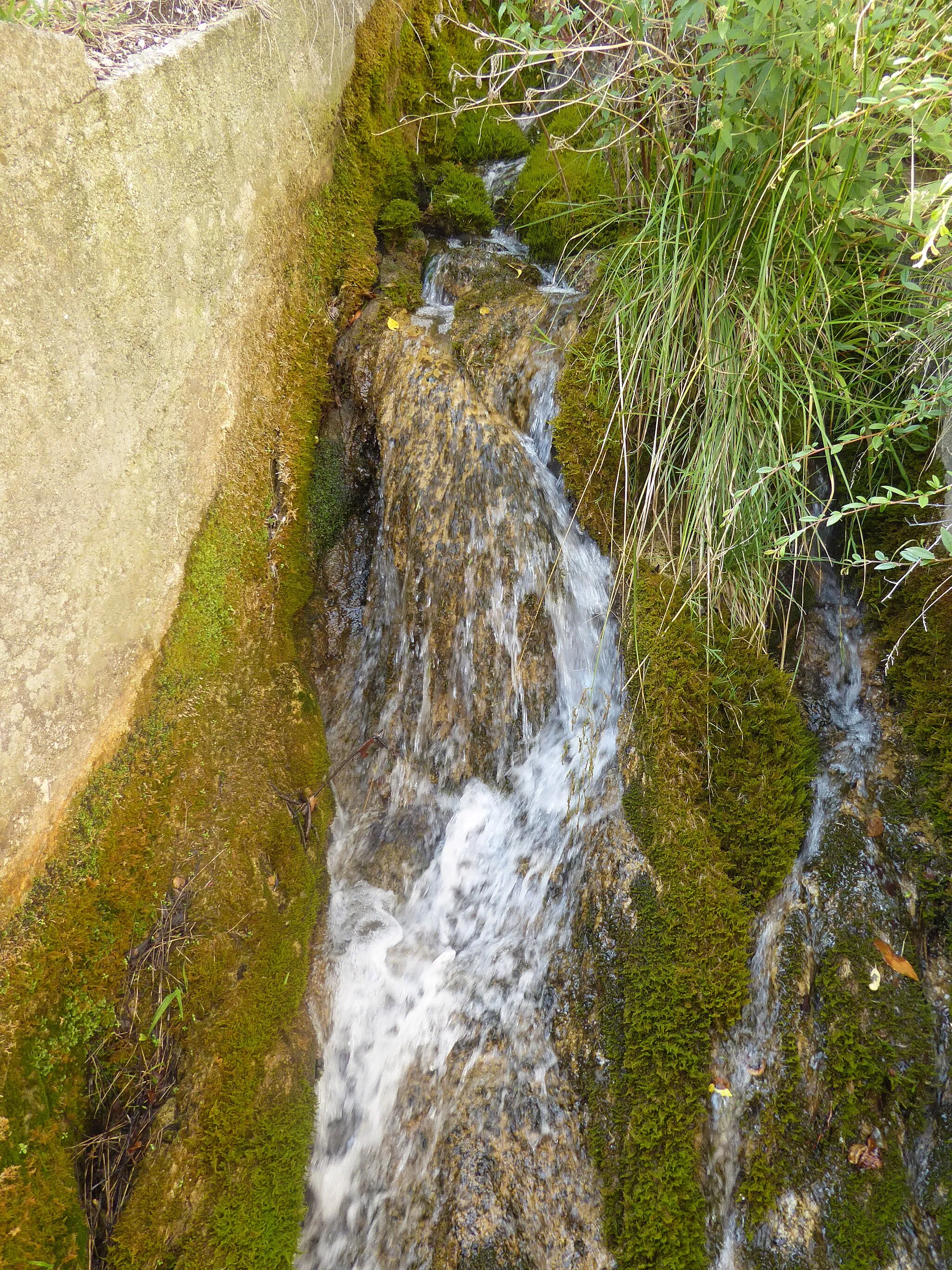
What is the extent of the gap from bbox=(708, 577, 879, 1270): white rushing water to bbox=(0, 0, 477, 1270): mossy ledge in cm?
136

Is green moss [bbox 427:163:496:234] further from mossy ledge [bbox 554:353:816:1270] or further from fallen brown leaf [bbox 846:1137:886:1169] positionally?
fallen brown leaf [bbox 846:1137:886:1169]

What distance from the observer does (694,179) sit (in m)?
2.37

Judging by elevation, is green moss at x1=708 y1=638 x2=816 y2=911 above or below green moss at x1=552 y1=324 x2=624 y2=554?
below

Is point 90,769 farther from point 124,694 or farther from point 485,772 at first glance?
point 485,772

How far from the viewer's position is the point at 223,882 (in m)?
2.54

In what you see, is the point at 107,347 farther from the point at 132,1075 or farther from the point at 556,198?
the point at 556,198

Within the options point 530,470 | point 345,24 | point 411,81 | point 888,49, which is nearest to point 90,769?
point 530,470

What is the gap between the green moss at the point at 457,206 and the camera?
3865mm

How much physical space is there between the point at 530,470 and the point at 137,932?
216cm

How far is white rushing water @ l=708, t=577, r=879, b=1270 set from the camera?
1.91 meters

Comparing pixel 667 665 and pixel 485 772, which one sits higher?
pixel 667 665

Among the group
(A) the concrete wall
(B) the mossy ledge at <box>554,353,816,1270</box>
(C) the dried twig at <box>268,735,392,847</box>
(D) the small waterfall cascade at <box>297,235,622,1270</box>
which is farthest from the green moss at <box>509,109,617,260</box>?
(C) the dried twig at <box>268,735,392,847</box>

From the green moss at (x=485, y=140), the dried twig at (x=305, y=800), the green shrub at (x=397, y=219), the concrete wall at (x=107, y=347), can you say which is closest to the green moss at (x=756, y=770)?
the dried twig at (x=305, y=800)

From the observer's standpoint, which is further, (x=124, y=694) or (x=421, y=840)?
(x=421, y=840)
